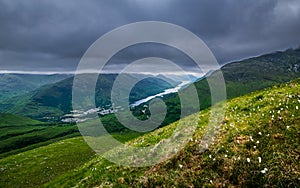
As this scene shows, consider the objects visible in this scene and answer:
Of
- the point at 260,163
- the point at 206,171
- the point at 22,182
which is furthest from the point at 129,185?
the point at 22,182

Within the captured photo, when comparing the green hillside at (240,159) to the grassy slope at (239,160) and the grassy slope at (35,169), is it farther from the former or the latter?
the grassy slope at (35,169)

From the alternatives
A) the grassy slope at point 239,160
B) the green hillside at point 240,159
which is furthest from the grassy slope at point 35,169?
the green hillside at point 240,159

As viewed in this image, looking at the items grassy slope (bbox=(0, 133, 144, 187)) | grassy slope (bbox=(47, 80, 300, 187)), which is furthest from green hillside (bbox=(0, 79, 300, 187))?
grassy slope (bbox=(0, 133, 144, 187))

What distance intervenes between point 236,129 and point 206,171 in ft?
13.0

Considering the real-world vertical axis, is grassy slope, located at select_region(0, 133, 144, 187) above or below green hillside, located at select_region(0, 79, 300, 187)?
below

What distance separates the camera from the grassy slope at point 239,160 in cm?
1124

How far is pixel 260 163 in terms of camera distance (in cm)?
1166

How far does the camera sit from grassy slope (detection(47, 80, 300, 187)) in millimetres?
11242

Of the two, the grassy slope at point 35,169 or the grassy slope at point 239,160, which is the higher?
the grassy slope at point 239,160

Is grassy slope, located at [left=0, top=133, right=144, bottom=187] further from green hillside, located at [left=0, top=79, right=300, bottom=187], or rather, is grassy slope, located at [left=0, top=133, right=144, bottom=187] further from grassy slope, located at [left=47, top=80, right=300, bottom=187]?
green hillside, located at [left=0, top=79, right=300, bottom=187]

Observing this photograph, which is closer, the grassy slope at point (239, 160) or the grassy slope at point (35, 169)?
the grassy slope at point (239, 160)

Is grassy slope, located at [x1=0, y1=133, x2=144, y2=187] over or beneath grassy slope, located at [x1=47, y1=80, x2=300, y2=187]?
beneath

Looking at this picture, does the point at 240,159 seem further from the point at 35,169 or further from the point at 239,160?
the point at 35,169

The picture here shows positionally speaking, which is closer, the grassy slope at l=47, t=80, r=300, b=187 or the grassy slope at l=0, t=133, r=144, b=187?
the grassy slope at l=47, t=80, r=300, b=187
